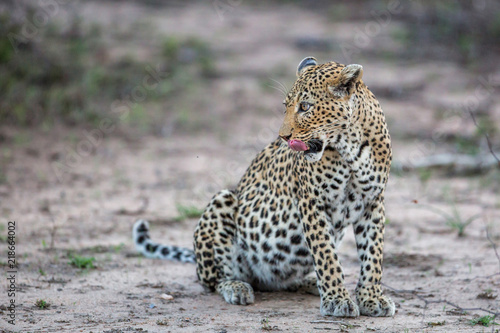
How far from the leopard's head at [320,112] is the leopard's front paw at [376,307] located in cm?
128

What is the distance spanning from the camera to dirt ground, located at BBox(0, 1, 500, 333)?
5770 millimetres

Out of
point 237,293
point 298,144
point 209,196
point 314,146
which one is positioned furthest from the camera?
point 209,196

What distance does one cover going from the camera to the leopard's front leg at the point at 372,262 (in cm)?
569

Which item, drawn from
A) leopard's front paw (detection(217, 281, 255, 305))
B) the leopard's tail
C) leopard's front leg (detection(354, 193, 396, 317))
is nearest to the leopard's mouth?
leopard's front leg (detection(354, 193, 396, 317))

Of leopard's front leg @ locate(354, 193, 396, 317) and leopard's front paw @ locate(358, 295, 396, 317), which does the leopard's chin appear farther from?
leopard's front paw @ locate(358, 295, 396, 317)

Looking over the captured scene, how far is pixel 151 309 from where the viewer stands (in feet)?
19.4

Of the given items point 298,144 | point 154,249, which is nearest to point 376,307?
point 298,144

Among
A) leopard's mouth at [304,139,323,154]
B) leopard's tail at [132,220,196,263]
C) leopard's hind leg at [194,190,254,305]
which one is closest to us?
leopard's mouth at [304,139,323,154]

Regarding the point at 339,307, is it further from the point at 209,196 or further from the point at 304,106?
the point at 209,196

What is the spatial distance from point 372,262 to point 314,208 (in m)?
0.66

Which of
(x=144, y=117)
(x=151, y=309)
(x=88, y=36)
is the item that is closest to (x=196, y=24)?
(x=88, y=36)

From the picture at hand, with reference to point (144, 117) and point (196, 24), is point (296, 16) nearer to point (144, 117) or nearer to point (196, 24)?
point (196, 24)

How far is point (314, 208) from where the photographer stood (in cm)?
567

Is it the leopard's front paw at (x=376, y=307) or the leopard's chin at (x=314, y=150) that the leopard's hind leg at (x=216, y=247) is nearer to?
the leopard's front paw at (x=376, y=307)
